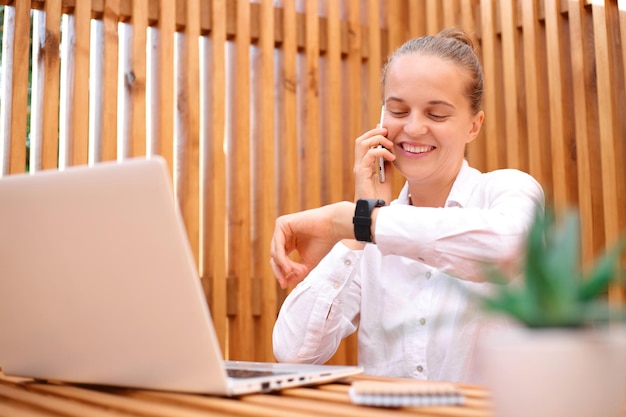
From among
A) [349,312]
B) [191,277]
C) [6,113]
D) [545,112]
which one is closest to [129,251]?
[191,277]

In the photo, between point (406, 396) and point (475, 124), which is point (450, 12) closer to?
point (475, 124)

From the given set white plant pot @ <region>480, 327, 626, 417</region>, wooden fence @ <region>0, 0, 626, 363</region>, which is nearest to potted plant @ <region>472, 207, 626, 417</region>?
white plant pot @ <region>480, 327, 626, 417</region>

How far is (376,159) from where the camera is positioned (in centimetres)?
207

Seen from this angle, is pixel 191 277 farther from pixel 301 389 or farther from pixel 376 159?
pixel 376 159

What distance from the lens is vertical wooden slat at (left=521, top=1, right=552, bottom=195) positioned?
296 cm

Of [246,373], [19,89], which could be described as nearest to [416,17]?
[19,89]

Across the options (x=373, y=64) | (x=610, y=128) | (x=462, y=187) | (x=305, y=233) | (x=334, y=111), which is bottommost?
(x=305, y=233)

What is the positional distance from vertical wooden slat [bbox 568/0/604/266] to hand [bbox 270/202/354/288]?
60.0 inches

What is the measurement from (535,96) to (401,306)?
144 centimetres

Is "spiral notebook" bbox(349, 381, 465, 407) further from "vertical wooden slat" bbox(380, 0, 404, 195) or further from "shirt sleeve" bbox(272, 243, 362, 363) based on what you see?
"vertical wooden slat" bbox(380, 0, 404, 195)

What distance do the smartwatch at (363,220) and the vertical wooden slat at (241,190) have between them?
168 cm

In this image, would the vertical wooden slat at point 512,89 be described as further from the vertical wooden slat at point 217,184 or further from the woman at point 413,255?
the vertical wooden slat at point 217,184

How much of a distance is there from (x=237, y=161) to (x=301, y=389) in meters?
2.11

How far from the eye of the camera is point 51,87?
2.71 meters
